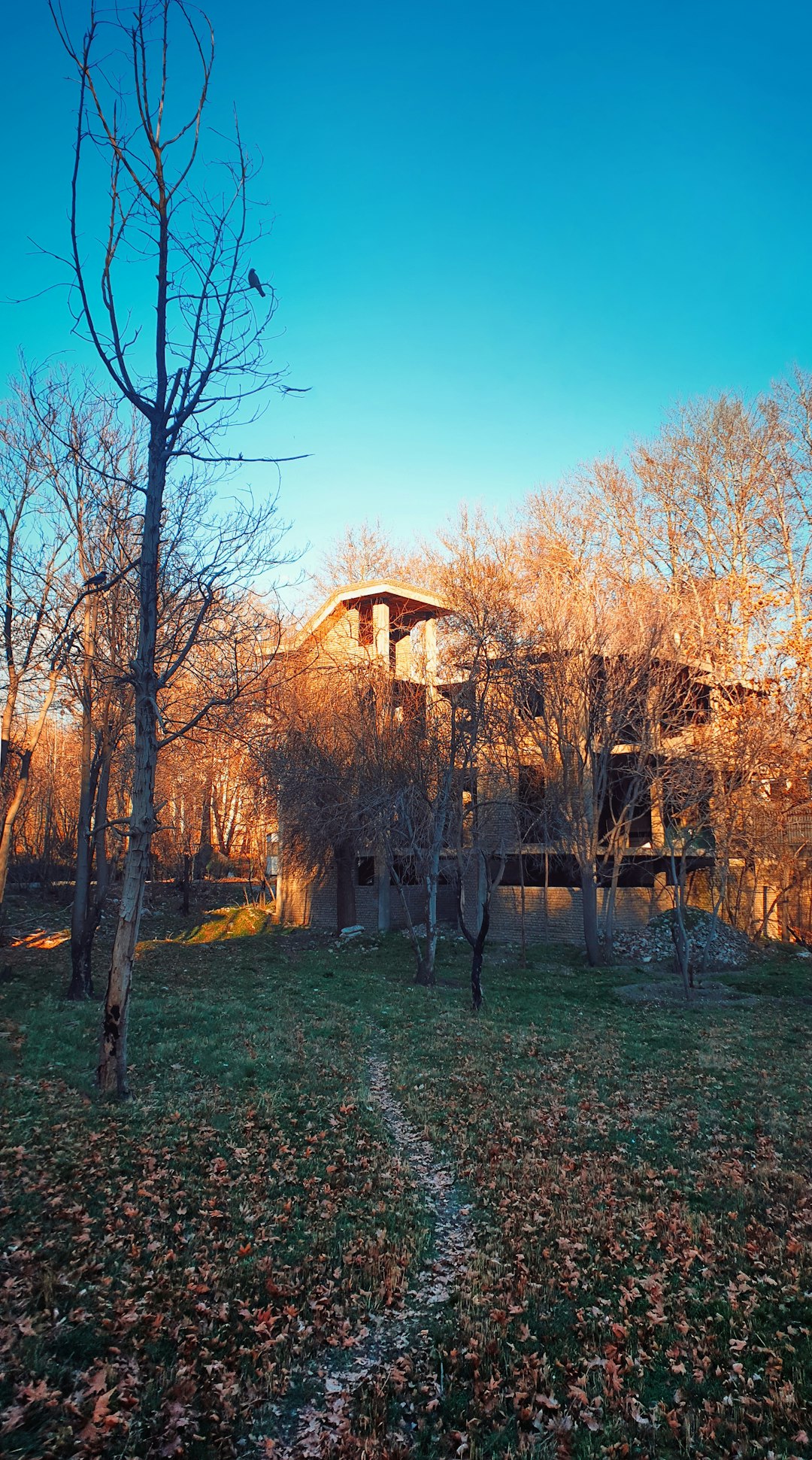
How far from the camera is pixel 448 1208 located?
6.37 m

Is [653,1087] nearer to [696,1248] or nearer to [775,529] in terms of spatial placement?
[696,1248]

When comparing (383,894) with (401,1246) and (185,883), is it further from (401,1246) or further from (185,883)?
(401,1246)

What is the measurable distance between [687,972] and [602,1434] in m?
15.1

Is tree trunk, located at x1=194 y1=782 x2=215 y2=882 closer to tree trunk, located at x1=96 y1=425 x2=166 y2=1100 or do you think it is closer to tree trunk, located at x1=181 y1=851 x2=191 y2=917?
tree trunk, located at x1=181 y1=851 x2=191 y2=917

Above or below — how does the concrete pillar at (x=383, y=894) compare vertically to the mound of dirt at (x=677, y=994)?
above

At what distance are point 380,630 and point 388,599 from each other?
2498mm

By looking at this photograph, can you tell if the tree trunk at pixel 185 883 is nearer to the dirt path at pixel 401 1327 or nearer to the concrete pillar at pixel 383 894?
the concrete pillar at pixel 383 894

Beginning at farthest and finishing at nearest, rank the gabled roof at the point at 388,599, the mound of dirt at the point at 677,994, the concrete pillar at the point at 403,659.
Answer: the gabled roof at the point at 388,599 → the concrete pillar at the point at 403,659 → the mound of dirt at the point at 677,994

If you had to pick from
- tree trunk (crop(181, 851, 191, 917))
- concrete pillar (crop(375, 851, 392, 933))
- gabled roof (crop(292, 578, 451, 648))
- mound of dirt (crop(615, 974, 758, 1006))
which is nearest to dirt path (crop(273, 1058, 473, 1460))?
mound of dirt (crop(615, 974, 758, 1006))

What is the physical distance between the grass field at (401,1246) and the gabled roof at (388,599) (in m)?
17.0

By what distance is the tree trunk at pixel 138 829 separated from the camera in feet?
27.2

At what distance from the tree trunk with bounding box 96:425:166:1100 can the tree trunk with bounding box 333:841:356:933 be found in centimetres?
1768

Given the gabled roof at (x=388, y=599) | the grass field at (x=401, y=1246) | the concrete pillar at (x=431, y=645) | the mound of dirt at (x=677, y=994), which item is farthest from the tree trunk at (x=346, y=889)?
the grass field at (x=401, y=1246)

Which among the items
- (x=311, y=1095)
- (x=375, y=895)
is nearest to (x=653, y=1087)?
(x=311, y=1095)
